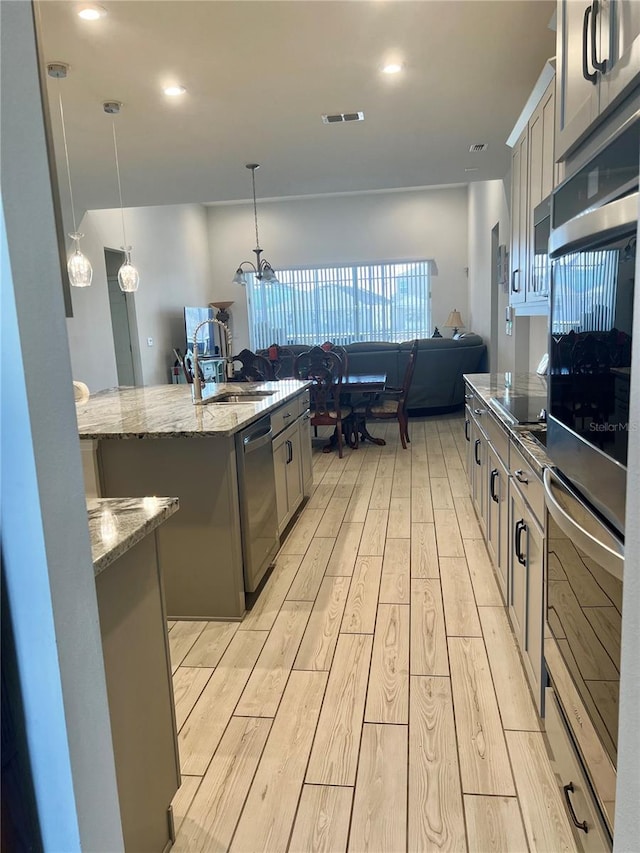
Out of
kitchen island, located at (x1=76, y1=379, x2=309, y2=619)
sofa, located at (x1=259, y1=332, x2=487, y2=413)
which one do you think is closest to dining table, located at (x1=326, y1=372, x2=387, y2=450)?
sofa, located at (x1=259, y1=332, x2=487, y2=413)

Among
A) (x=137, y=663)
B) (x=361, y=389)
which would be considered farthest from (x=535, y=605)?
(x=361, y=389)

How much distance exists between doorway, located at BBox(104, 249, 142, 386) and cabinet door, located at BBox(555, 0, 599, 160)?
727 centimetres

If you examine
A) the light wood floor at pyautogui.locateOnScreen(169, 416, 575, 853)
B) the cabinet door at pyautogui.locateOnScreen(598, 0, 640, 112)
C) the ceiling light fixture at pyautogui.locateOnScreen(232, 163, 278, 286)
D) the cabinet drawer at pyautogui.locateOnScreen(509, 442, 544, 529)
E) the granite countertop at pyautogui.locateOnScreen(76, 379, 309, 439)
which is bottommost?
the light wood floor at pyautogui.locateOnScreen(169, 416, 575, 853)

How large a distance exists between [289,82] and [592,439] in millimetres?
2943

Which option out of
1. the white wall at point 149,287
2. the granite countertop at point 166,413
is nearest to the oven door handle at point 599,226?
the granite countertop at point 166,413

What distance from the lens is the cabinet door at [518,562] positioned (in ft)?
6.54

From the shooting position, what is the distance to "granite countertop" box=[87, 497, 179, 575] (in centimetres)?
114

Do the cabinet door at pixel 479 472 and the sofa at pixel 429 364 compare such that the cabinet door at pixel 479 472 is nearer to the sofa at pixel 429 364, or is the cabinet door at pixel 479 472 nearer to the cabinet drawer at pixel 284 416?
the cabinet drawer at pixel 284 416

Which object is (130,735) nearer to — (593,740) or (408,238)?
(593,740)

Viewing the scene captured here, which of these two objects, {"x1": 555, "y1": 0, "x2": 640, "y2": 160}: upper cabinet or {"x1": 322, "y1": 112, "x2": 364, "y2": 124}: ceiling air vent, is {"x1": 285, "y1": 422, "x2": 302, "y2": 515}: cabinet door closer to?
{"x1": 322, "y1": 112, "x2": 364, "y2": 124}: ceiling air vent

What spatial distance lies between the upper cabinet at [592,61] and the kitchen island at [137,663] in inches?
50.8

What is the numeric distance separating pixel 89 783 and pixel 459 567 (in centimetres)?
249

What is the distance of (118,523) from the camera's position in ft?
4.28

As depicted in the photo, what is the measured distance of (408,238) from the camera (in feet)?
33.8
